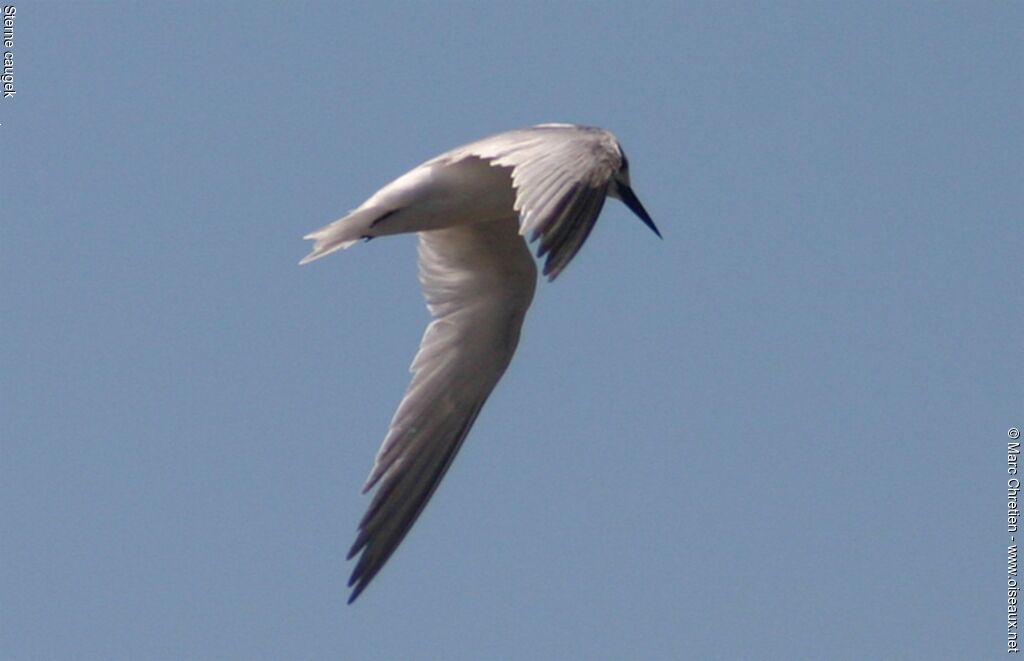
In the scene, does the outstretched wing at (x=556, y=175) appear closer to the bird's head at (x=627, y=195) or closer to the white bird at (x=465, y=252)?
the white bird at (x=465, y=252)

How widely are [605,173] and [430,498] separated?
2752mm

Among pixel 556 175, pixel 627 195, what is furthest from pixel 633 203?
pixel 556 175

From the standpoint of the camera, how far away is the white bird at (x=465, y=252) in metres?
9.88

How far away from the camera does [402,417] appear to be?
1239cm

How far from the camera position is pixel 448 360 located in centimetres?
1283

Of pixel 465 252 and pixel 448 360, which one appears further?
pixel 465 252

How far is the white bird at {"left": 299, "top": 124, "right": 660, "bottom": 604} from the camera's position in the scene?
32.4 ft

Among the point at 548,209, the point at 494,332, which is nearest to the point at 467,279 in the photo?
the point at 494,332

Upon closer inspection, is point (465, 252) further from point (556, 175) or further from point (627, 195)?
point (556, 175)

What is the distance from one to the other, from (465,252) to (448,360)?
2.48ft

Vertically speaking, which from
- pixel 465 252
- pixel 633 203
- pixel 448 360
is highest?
pixel 633 203

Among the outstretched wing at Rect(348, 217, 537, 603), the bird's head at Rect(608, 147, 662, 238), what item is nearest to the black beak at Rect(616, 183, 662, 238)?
the bird's head at Rect(608, 147, 662, 238)

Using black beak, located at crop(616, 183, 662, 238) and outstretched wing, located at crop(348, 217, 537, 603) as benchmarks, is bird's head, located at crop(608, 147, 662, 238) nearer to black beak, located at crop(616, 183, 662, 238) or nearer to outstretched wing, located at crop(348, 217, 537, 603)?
black beak, located at crop(616, 183, 662, 238)

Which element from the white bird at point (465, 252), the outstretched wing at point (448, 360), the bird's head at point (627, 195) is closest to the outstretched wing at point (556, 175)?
the white bird at point (465, 252)
